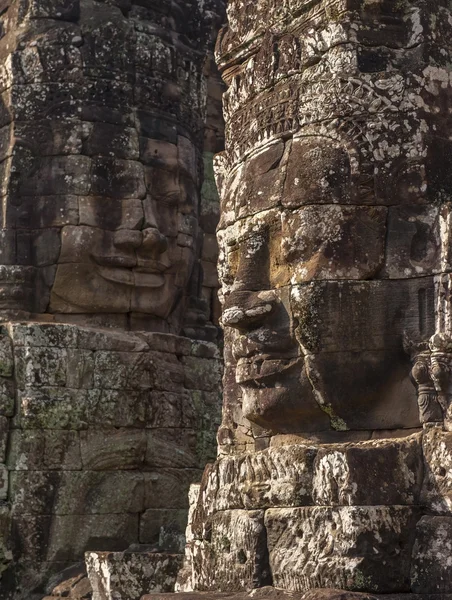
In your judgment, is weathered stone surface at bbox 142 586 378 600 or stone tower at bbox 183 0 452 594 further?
stone tower at bbox 183 0 452 594

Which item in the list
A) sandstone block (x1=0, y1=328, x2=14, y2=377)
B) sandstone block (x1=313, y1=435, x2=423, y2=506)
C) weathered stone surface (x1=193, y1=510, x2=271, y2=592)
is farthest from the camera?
sandstone block (x1=0, y1=328, x2=14, y2=377)

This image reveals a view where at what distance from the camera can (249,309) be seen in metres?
7.64

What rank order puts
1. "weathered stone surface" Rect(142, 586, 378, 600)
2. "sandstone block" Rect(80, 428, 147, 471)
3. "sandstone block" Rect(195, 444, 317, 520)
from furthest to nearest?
"sandstone block" Rect(80, 428, 147, 471) → "sandstone block" Rect(195, 444, 317, 520) → "weathered stone surface" Rect(142, 586, 378, 600)

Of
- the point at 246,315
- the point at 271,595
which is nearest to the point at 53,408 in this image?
the point at 246,315

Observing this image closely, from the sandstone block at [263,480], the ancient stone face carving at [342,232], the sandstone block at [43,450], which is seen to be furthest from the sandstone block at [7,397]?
the ancient stone face carving at [342,232]

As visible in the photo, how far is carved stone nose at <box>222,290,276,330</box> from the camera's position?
7.59 meters

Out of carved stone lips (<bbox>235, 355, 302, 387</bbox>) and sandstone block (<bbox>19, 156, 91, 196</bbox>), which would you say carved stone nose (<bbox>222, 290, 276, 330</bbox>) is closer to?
carved stone lips (<bbox>235, 355, 302, 387</bbox>)

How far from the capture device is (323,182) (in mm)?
7457

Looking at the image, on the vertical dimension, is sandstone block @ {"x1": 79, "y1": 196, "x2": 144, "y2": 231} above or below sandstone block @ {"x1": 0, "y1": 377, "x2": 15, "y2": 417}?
above

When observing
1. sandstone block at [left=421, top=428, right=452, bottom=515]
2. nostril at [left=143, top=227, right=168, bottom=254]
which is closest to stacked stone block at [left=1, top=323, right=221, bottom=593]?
nostril at [left=143, top=227, right=168, bottom=254]

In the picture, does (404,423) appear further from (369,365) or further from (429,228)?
(429,228)

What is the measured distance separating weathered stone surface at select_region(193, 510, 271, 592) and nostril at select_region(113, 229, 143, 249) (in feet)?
16.4

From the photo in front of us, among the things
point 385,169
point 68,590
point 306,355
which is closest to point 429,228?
point 385,169

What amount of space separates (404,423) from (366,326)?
542mm
